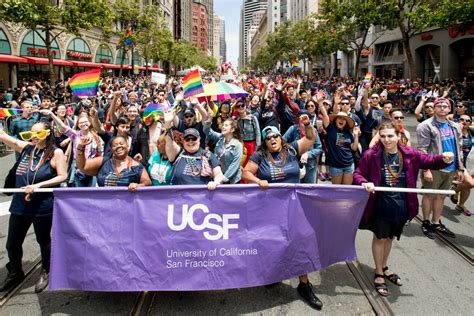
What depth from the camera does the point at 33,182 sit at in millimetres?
4230

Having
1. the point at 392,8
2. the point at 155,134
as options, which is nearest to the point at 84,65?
the point at 392,8

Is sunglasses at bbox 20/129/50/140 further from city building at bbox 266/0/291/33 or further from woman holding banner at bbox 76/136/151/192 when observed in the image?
city building at bbox 266/0/291/33

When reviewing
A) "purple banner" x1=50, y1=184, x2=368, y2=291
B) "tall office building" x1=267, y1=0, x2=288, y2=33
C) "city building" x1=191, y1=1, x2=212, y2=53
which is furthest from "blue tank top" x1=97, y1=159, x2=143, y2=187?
"city building" x1=191, y1=1, x2=212, y2=53

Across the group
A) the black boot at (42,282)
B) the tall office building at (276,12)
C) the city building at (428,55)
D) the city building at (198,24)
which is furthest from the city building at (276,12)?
the black boot at (42,282)

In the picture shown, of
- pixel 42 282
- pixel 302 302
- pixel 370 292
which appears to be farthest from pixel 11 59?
pixel 370 292

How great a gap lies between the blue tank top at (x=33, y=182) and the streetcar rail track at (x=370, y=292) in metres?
3.61

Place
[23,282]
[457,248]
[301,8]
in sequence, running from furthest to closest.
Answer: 1. [301,8]
2. [457,248]
3. [23,282]

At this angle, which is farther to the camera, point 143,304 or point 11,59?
point 11,59

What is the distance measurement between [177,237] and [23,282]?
85.1 inches

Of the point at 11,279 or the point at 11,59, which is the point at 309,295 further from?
the point at 11,59

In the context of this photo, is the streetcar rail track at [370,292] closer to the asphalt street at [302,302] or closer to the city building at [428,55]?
the asphalt street at [302,302]

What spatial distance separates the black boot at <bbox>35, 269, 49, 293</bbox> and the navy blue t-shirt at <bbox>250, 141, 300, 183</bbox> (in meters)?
2.70

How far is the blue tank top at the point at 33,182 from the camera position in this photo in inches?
167

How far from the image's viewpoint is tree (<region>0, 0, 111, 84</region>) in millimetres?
19373
